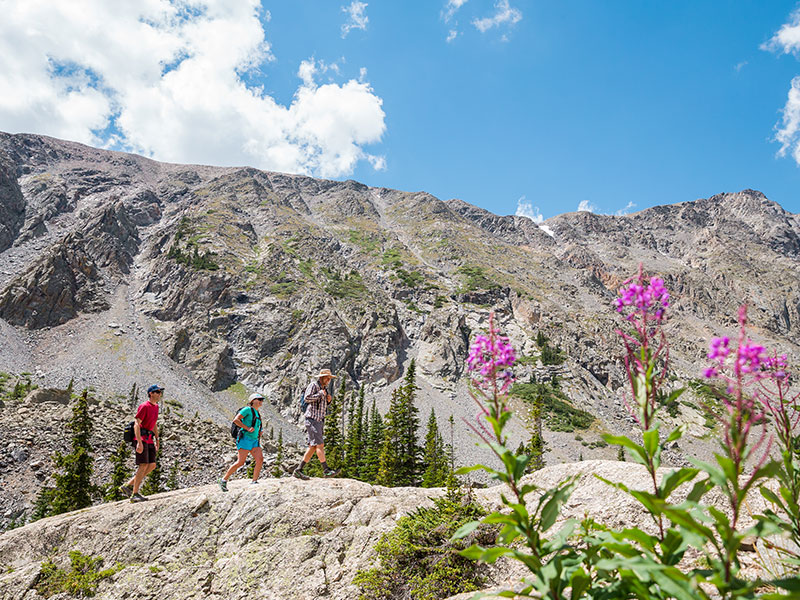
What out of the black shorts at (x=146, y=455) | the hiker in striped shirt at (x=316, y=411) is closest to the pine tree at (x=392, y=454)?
the hiker in striped shirt at (x=316, y=411)

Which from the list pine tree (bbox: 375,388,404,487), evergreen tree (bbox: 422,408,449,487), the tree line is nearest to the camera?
the tree line

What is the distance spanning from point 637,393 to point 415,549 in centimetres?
621

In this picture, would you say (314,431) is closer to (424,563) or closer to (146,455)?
(146,455)

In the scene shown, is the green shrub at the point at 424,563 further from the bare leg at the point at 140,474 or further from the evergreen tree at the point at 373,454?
the evergreen tree at the point at 373,454

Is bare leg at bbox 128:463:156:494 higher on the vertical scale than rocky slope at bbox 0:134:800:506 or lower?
lower

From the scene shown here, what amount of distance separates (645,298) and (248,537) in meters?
9.84

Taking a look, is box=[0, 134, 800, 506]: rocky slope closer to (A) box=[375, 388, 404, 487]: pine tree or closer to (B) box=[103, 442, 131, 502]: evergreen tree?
(B) box=[103, 442, 131, 502]: evergreen tree

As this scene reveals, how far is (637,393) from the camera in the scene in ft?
11.6

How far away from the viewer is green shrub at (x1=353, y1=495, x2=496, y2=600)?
7.32 metres

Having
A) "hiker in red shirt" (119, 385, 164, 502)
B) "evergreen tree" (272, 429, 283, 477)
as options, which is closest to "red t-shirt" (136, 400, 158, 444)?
"hiker in red shirt" (119, 385, 164, 502)

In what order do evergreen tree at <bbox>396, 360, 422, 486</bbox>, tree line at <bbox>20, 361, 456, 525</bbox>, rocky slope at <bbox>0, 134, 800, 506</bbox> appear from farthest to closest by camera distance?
rocky slope at <bbox>0, 134, 800, 506</bbox>
evergreen tree at <bbox>396, 360, 422, 486</bbox>
tree line at <bbox>20, 361, 456, 525</bbox>

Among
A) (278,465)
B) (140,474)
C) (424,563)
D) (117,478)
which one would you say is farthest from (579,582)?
(117,478)

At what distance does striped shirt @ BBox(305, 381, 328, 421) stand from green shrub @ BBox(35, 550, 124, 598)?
561 centimetres

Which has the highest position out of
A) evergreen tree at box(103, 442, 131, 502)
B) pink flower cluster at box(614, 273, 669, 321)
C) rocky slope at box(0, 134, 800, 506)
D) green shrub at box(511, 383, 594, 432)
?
rocky slope at box(0, 134, 800, 506)
